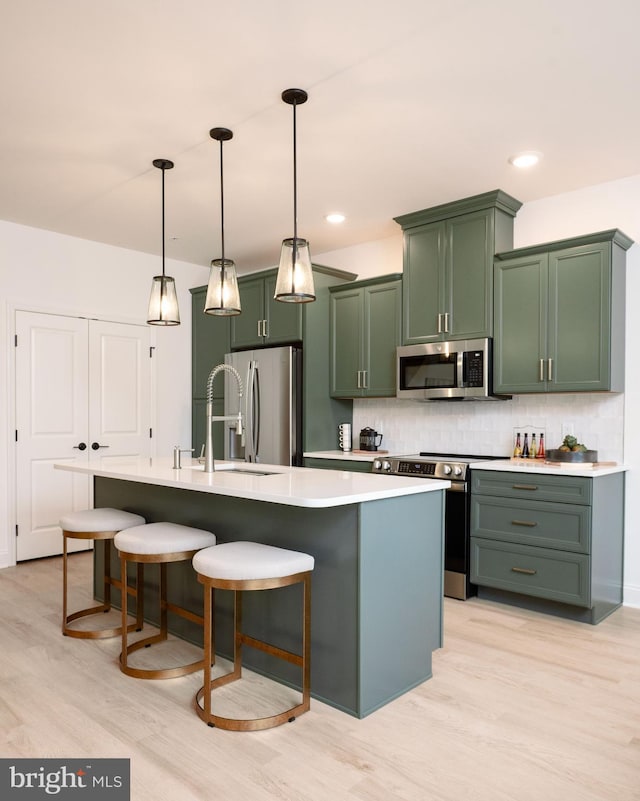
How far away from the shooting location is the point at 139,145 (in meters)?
3.43

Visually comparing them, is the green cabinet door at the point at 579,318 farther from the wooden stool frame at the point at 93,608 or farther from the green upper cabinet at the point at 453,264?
the wooden stool frame at the point at 93,608

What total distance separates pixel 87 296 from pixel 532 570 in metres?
4.17

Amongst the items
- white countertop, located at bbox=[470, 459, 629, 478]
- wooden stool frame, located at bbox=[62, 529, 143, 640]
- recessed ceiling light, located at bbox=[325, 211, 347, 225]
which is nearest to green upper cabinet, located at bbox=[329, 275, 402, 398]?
recessed ceiling light, located at bbox=[325, 211, 347, 225]

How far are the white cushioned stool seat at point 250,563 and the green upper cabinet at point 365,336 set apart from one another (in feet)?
8.36

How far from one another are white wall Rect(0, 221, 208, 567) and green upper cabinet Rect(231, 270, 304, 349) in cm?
77

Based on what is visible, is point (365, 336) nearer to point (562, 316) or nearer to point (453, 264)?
point (453, 264)

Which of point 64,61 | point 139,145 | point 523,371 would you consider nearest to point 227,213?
point 139,145

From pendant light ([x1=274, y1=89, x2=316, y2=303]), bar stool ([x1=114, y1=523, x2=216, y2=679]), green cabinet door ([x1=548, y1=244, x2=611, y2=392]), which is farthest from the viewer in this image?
green cabinet door ([x1=548, y1=244, x2=611, y2=392])

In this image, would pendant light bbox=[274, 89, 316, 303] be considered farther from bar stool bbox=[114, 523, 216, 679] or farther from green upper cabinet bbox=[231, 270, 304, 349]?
green upper cabinet bbox=[231, 270, 304, 349]

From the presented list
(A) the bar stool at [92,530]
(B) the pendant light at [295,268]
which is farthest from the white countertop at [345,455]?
(B) the pendant light at [295,268]

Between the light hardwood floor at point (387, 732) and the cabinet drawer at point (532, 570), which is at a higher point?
the cabinet drawer at point (532, 570)

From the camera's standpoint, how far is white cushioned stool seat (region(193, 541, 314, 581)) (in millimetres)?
2248

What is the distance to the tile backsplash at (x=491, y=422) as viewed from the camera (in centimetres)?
393

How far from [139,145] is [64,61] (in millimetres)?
810
